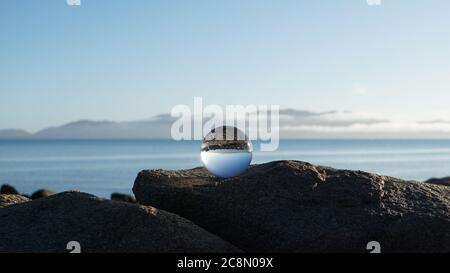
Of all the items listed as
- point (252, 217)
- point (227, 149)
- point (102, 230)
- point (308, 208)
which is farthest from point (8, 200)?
point (308, 208)

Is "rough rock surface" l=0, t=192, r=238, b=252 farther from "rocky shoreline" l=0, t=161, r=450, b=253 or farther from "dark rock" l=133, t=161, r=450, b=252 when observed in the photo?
"dark rock" l=133, t=161, r=450, b=252

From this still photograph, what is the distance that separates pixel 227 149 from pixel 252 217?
1.09 metres

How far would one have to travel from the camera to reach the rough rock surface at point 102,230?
18.6 ft

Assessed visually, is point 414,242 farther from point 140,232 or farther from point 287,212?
point 140,232

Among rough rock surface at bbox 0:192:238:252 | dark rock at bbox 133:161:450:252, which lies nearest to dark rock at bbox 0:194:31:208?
rough rock surface at bbox 0:192:238:252

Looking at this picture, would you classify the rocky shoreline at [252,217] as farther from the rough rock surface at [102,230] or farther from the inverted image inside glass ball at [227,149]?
the inverted image inside glass ball at [227,149]

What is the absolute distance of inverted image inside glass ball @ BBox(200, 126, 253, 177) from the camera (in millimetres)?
6922

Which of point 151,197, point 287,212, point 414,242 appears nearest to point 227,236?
point 287,212

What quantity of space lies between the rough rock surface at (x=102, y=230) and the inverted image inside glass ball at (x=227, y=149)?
112cm

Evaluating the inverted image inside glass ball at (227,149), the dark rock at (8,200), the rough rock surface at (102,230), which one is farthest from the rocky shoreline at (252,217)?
the dark rock at (8,200)

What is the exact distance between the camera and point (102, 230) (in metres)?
5.90

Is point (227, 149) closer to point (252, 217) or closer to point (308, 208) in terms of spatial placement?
point (252, 217)

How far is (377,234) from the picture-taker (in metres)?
5.93

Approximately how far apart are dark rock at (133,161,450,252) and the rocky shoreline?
0.4 inches
